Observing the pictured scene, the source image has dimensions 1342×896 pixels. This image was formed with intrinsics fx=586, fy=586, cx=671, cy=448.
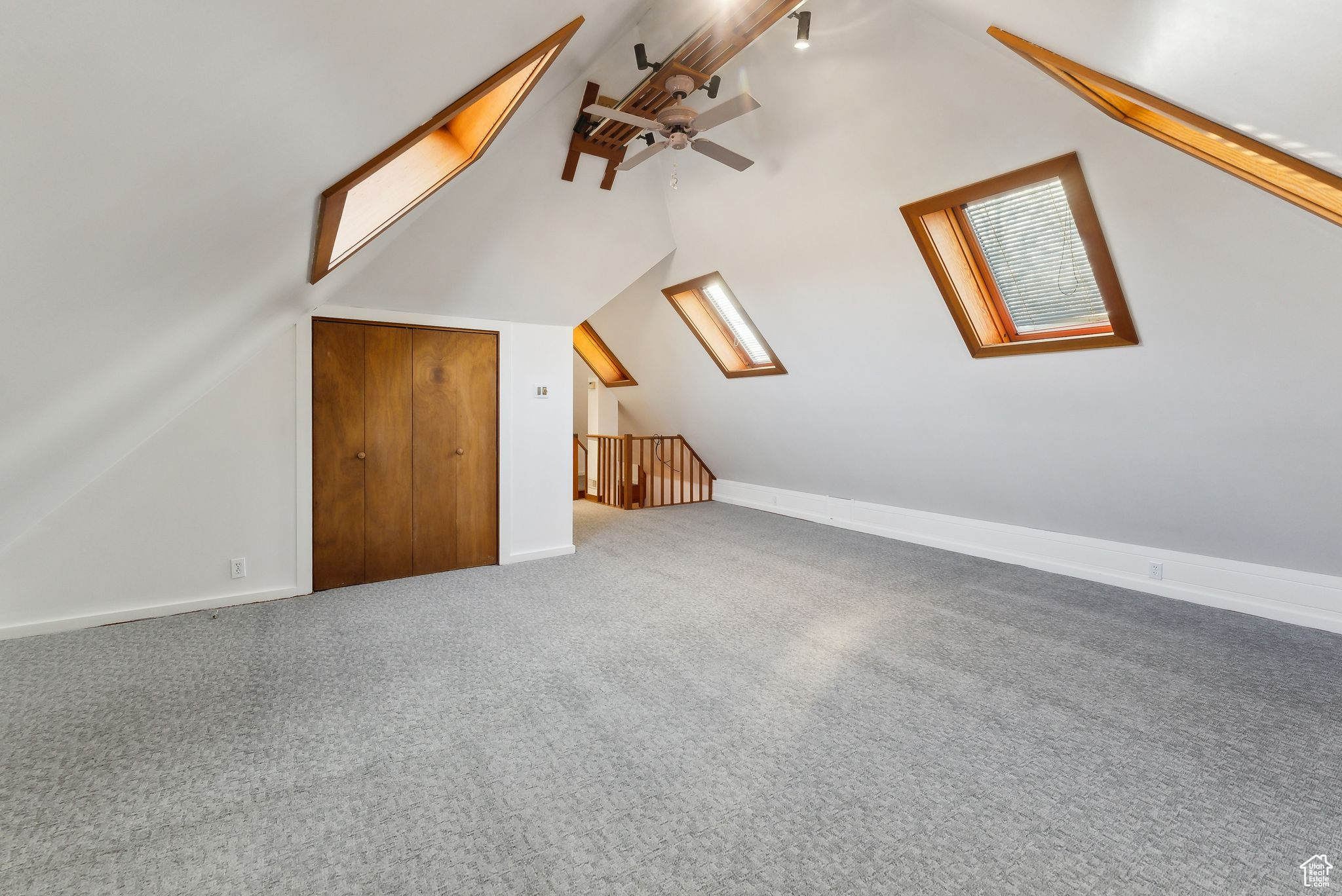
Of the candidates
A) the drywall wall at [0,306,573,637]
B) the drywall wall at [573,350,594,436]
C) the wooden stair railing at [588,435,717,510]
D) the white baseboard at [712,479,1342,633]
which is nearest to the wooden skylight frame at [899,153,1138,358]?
the white baseboard at [712,479,1342,633]

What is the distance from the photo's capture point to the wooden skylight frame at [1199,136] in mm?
1826

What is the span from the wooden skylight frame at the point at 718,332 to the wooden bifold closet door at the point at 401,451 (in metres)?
1.99

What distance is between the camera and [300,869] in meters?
1.69

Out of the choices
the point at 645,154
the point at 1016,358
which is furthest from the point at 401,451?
the point at 1016,358

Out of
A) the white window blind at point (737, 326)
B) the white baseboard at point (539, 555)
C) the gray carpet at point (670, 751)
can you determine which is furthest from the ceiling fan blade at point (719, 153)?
the white baseboard at point (539, 555)

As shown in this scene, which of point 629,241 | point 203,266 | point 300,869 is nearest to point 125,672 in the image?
point 300,869

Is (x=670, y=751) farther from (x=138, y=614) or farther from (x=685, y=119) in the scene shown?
(x=138, y=614)

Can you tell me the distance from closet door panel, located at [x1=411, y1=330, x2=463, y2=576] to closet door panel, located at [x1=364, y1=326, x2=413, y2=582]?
2.5 inches

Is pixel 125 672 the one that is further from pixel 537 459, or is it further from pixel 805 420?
pixel 805 420

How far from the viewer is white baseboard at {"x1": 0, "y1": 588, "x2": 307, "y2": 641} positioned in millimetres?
3420

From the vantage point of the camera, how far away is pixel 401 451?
458cm

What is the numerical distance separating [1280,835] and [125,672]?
482 centimetres

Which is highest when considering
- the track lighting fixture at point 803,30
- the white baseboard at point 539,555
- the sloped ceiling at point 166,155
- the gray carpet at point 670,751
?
the track lighting fixture at point 803,30

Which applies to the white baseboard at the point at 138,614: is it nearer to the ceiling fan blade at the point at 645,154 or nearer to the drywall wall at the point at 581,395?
the ceiling fan blade at the point at 645,154
